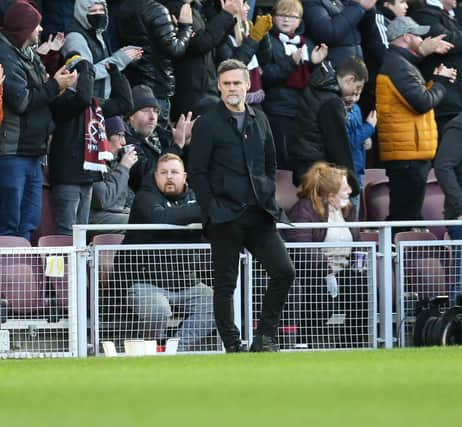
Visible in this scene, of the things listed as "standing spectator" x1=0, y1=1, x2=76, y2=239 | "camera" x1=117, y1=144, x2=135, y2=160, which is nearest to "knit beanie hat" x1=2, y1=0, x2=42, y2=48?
"standing spectator" x1=0, y1=1, x2=76, y2=239

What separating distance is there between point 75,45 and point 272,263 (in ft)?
12.4

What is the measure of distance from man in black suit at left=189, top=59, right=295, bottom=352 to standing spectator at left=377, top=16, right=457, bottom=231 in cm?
399

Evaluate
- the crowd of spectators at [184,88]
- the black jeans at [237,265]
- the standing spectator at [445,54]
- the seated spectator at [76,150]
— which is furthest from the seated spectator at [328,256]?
the standing spectator at [445,54]

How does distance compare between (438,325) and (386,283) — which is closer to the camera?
(438,325)

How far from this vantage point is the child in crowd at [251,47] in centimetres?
1728

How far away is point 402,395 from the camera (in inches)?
361

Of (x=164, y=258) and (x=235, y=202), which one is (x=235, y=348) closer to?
(x=235, y=202)

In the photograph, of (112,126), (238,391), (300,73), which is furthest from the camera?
(300,73)

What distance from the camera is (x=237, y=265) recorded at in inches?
535

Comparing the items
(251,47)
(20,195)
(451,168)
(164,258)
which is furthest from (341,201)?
(20,195)

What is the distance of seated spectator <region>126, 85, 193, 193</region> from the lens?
Result: 16.6m

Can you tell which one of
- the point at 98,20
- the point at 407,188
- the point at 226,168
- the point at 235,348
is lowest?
the point at 235,348

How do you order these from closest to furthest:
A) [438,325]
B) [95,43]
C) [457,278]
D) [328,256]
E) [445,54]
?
1. [438,325]
2. [328,256]
3. [457,278]
4. [95,43]
5. [445,54]

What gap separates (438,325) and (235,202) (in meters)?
2.28
